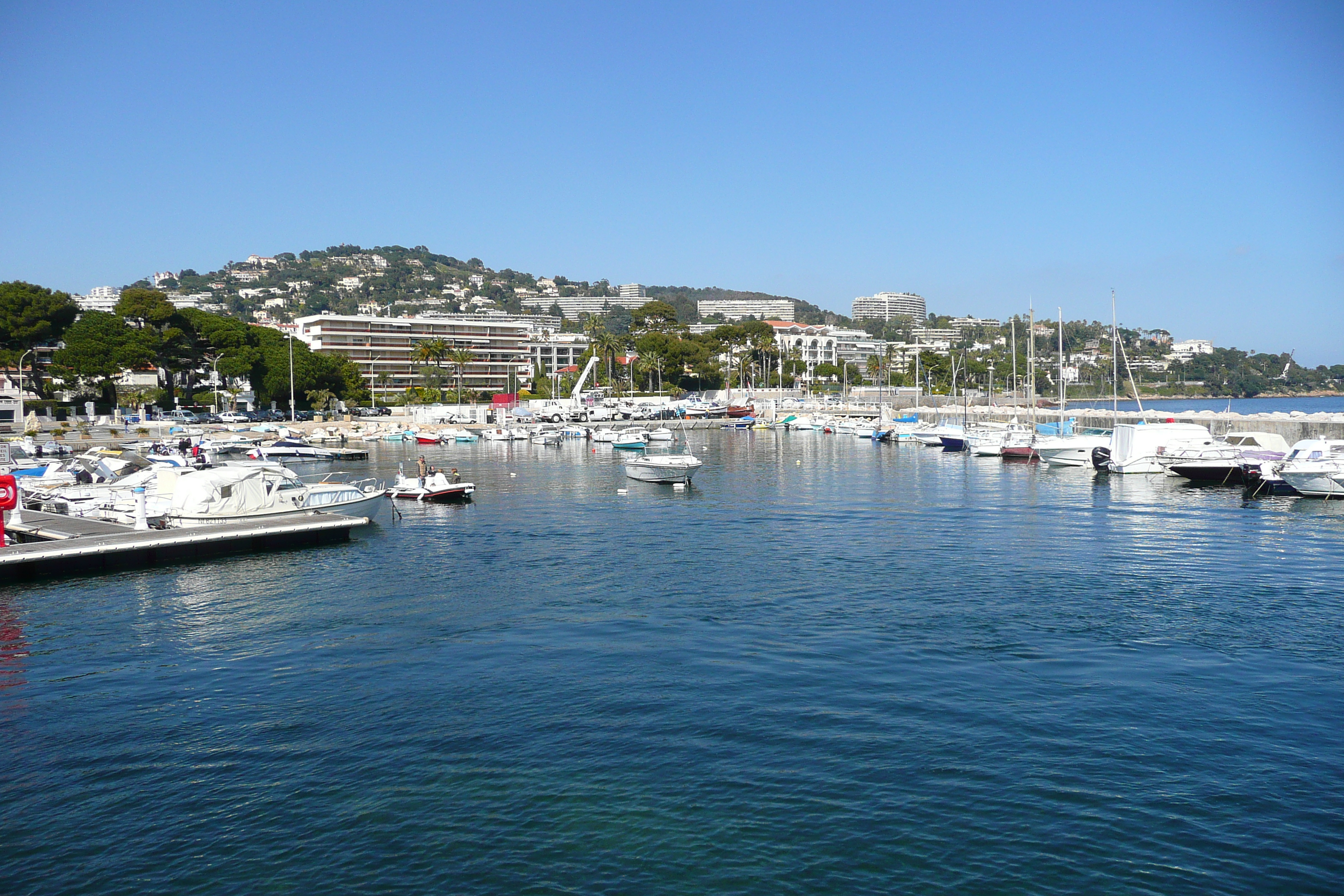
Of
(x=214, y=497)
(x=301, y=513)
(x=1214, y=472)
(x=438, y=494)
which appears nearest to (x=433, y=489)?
(x=438, y=494)

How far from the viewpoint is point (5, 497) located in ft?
101

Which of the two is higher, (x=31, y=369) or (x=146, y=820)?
(x=31, y=369)

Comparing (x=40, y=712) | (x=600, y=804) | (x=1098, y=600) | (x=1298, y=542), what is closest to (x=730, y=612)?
(x=1098, y=600)

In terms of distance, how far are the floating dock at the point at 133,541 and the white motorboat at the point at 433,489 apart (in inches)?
411

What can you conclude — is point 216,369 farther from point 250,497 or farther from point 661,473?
point 250,497

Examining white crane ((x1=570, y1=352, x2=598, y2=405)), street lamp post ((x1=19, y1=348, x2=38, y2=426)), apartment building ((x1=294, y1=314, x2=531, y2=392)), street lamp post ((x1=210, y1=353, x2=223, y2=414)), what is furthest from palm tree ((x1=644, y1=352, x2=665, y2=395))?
street lamp post ((x1=19, y1=348, x2=38, y2=426))

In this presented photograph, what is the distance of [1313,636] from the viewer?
20.8 metres

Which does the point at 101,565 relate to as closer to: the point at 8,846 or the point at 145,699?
the point at 145,699

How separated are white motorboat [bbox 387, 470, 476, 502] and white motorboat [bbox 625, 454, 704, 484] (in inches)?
437

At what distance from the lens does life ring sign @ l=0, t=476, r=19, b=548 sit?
30094mm

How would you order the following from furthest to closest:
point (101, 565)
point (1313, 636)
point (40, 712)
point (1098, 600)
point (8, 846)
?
1. point (101, 565)
2. point (1098, 600)
3. point (1313, 636)
4. point (40, 712)
5. point (8, 846)

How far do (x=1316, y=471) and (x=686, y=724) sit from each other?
4226 centimetres

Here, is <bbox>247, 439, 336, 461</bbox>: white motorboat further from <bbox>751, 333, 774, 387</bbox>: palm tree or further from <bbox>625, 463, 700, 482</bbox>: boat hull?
<bbox>751, 333, 774, 387</bbox>: palm tree

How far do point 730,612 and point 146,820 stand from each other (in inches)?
558
